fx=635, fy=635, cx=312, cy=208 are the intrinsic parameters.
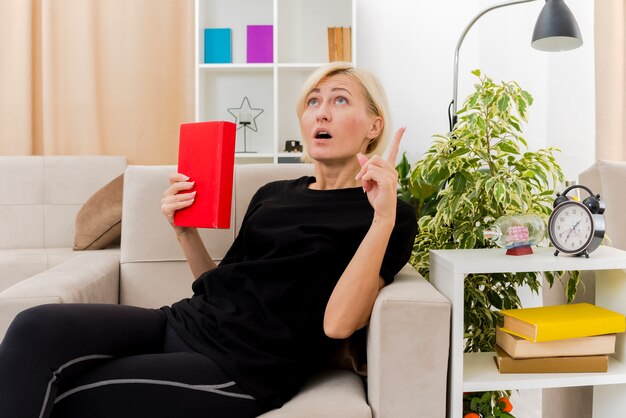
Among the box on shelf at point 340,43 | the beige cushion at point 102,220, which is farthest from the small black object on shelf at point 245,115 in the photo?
the beige cushion at point 102,220

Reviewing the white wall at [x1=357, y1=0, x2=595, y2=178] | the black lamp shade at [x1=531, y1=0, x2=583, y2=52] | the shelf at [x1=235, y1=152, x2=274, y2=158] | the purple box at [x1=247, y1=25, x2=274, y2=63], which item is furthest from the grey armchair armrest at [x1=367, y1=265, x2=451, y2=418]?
the purple box at [x1=247, y1=25, x2=274, y2=63]

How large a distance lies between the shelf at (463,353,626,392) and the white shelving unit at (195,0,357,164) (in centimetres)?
214

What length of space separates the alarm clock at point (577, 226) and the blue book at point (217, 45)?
231 cm

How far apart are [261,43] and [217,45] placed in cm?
24

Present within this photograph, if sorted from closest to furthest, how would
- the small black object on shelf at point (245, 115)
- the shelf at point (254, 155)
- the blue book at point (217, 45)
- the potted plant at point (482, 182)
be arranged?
1. the potted plant at point (482, 182)
2. the shelf at point (254, 155)
3. the blue book at point (217, 45)
4. the small black object on shelf at point (245, 115)

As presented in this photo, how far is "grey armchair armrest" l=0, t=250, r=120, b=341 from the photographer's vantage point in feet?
4.62

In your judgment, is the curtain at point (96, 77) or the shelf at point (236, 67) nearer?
the shelf at point (236, 67)

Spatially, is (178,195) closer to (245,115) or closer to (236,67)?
(236,67)

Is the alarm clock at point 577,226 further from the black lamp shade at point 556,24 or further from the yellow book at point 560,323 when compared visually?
the black lamp shade at point 556,24

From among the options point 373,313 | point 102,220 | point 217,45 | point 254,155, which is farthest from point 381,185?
point 217,45

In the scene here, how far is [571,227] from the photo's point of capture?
144cm

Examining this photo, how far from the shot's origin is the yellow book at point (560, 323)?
1.33 m

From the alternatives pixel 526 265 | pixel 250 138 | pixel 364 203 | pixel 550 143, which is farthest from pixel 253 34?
pixel 526 265

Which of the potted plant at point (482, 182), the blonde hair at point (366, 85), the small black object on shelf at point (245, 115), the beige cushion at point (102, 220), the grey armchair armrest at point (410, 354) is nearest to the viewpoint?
the grey armchair armrest at point (410, 354)
